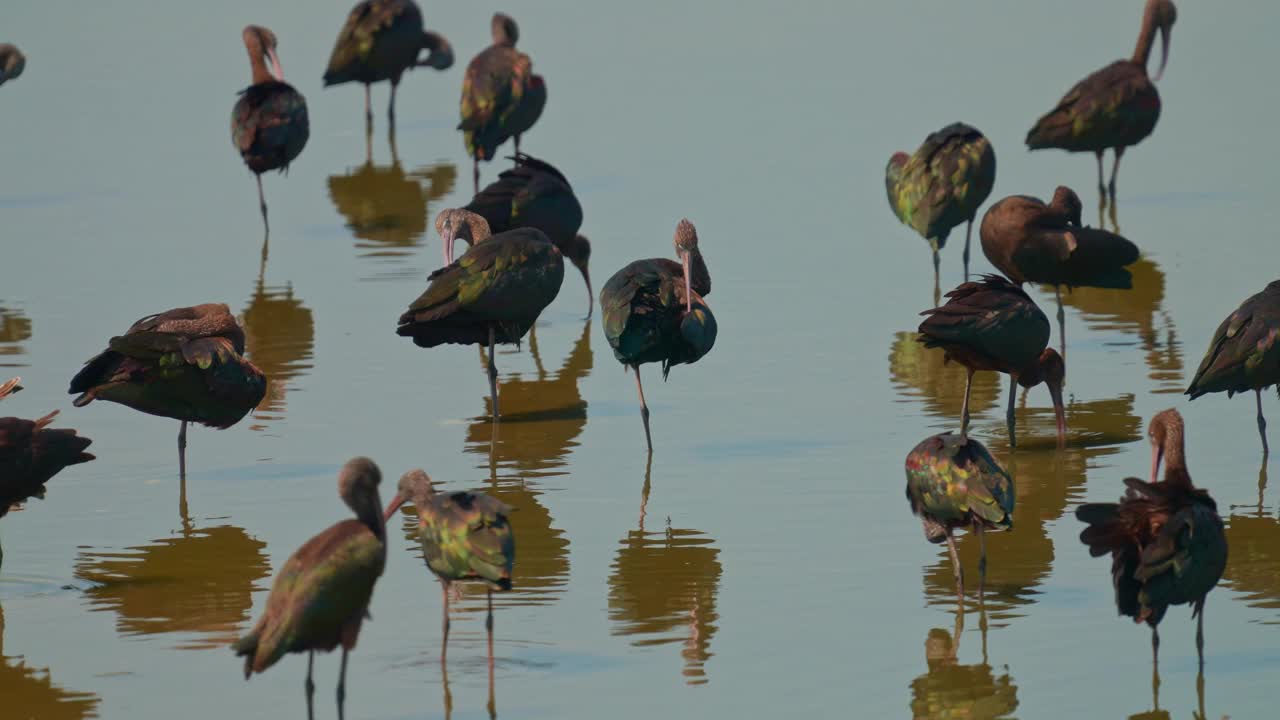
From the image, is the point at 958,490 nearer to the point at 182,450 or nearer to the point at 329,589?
the point at 329,589

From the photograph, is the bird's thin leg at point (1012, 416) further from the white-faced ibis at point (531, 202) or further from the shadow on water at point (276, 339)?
the shadow on water at point (276, 339)

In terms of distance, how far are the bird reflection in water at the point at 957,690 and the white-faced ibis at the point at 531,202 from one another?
8.30 metres

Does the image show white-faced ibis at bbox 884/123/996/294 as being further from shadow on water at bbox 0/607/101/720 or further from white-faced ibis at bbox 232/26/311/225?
shadow on water at bbox 0/607/101/720

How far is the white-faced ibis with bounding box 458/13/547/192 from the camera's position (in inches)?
979

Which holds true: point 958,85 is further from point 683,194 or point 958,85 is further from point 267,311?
point 267,311

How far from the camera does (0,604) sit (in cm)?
1318

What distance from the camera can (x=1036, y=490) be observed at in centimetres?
1512

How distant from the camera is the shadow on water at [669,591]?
1234 centimetres

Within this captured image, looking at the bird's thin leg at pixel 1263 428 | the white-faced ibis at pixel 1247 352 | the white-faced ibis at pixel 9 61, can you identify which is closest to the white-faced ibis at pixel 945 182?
the bird's thin leg at pixel 1263 428

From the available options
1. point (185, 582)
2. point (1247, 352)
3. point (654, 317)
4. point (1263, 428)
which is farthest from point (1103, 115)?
point (185, 582)

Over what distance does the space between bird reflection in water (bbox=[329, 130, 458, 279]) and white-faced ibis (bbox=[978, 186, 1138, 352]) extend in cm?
628

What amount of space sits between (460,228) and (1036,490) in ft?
18.9

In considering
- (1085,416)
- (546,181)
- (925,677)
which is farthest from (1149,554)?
(546,181)

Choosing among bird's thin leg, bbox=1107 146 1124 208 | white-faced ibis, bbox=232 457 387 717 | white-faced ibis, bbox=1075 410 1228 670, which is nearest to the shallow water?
bird's thin leg, bbox=1107 146 1124 208
